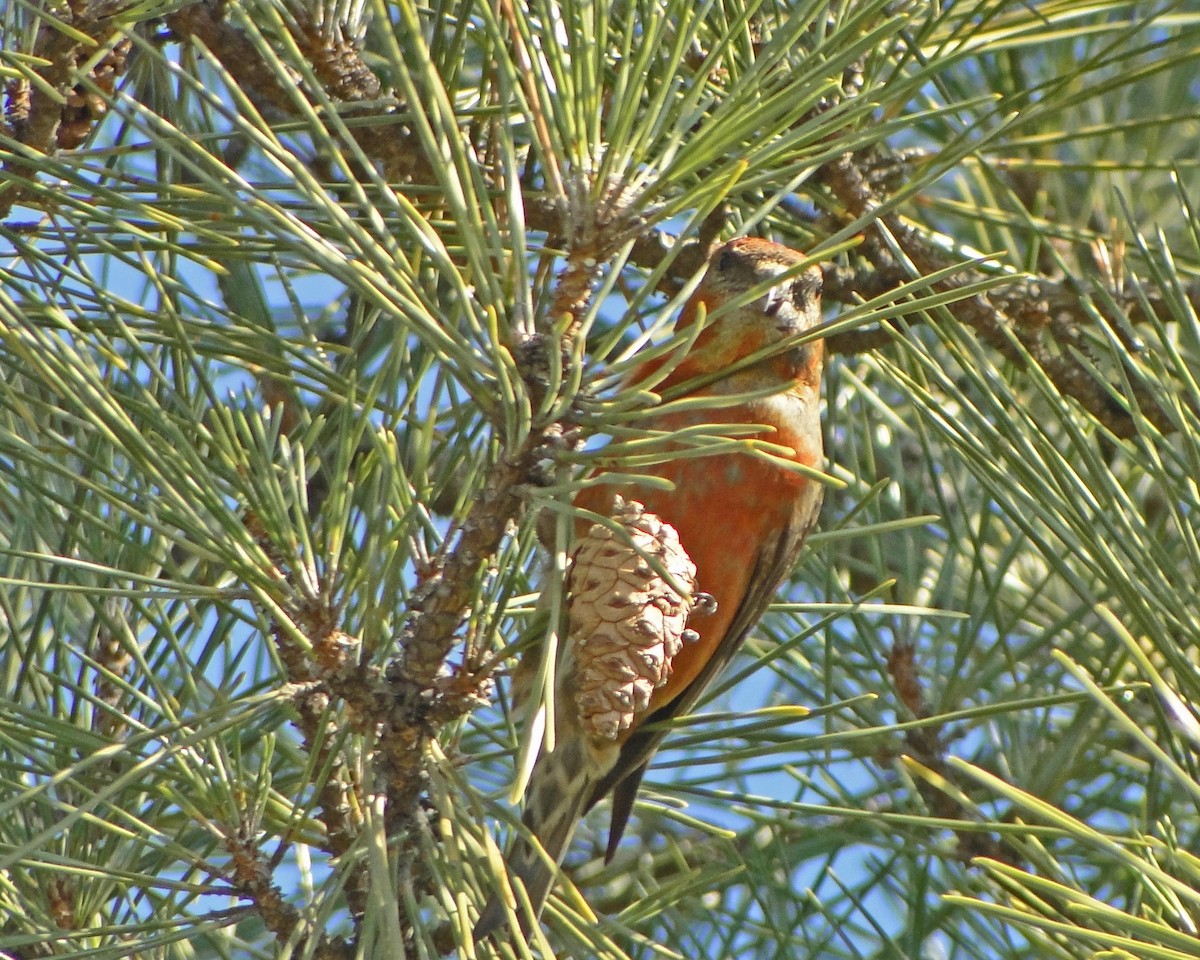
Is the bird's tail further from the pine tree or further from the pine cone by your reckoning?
the pine cone

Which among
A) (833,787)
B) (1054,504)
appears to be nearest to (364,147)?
(1054,504)

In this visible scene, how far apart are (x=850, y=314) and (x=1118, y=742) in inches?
78.5

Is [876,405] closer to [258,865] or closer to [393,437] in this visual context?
[393,437]

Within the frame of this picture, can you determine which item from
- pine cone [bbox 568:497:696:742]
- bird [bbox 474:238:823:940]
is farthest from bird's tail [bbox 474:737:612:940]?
pine cone [bbox 568:497:696:742]

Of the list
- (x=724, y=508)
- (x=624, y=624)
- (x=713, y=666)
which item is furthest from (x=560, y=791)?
(x=624, y=624)

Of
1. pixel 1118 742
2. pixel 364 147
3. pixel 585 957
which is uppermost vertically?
pixel 364 147

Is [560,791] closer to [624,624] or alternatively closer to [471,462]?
[471,462]

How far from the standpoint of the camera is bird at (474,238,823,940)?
2.55 meters

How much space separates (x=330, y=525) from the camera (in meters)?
1.83

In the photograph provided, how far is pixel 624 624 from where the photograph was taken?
1.81 m

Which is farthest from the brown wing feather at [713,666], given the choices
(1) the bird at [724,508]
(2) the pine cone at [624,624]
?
(2) the pine cone at [624,624]

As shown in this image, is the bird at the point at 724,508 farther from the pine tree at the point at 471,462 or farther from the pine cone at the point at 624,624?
the pine cone at the point at 624,624

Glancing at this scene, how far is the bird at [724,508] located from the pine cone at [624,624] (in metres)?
0.59

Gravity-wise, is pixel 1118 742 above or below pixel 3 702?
above
